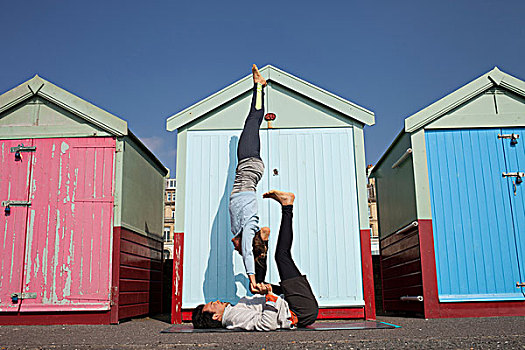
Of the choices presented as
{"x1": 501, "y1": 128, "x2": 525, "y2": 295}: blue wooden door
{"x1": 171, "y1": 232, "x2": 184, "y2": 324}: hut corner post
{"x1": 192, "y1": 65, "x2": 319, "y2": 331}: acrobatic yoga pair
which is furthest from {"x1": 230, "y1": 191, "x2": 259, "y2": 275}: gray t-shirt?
{"x1": 501, "y1": 128, "x2": 525, "y2": 295}: blue wooden door

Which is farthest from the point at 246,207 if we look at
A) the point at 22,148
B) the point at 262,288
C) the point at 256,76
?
the point at 22,148

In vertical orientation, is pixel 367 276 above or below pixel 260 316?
above

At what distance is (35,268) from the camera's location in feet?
22.6

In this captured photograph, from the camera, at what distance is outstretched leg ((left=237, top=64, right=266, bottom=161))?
6309mm

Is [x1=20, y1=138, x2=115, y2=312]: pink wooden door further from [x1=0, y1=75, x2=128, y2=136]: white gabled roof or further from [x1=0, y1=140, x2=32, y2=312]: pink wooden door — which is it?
[x1=0, y1=75, x2=128, y2=136]: white gabled roof

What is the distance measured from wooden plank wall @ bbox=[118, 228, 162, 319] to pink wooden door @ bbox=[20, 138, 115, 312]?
1.00 feet

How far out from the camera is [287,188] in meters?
7.12

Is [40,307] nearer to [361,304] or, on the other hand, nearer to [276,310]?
[276,310]

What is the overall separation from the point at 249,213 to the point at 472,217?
3.18 metres

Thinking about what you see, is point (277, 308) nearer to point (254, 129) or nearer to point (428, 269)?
point (254, 129)

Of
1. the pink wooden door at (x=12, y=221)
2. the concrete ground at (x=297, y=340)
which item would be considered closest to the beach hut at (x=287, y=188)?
the concrete ground at (x=297, y=340)

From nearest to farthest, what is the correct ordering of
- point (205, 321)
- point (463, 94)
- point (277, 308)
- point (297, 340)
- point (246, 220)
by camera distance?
1. point (297, 340)
2. point (277, 308)
3. point (205, 321)
4. point (246, 220)
5. point (463, 94)

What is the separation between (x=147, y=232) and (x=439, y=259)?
465cm

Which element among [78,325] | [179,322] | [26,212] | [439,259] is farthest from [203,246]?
[439,259]
